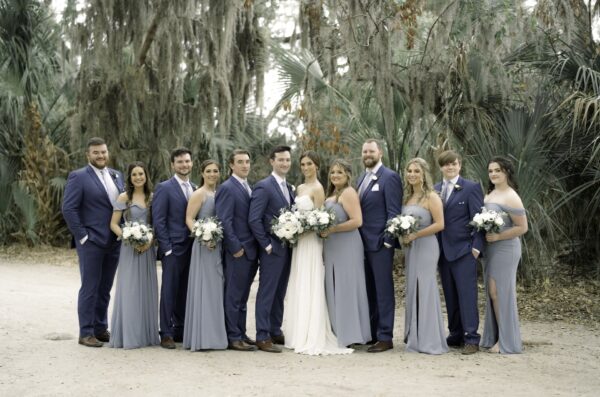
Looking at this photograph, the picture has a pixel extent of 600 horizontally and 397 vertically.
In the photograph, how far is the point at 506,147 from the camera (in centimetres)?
931

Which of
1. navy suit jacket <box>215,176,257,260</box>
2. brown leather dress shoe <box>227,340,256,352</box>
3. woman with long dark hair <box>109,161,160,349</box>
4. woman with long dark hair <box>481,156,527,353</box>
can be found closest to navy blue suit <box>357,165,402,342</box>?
woman with long dark hair <box>481,156,527,353</box>

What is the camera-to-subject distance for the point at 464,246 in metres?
6.90

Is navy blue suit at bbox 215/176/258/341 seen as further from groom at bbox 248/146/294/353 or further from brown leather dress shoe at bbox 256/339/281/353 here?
brown leather dress shoe at bbox 256/339/281/353

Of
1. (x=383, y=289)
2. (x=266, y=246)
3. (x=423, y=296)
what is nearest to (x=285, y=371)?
(x=266, y=246)

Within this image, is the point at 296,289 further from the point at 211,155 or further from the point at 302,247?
the point at 211,155

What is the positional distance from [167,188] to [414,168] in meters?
2.36

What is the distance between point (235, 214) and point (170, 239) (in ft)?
2.28

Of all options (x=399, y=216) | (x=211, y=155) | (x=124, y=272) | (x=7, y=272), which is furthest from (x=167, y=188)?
(x=211, y=155)

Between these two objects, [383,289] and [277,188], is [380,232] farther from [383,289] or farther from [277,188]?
[277,188]

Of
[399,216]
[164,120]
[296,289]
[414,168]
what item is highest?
[164,120]

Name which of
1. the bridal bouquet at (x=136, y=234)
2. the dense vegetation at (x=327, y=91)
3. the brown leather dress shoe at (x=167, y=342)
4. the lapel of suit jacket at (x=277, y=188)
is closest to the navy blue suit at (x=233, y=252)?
the lapel of suit jacket at (x=277, y=188)

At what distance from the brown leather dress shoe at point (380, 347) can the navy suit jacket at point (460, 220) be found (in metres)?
0.98

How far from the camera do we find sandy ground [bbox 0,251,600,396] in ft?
17.8

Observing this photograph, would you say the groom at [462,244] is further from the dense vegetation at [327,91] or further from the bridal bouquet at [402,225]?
the dense vegetation at [327,91]
